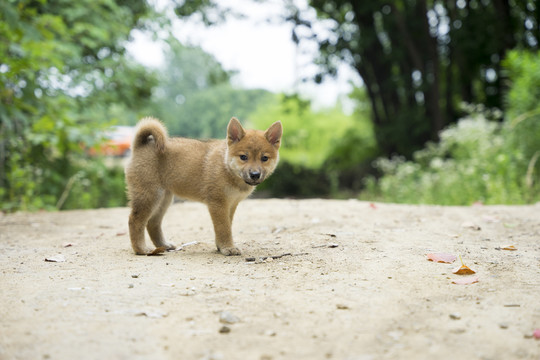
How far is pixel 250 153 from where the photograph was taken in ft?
16.3

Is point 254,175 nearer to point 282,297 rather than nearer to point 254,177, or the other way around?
point 254,177

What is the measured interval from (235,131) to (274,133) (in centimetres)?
42

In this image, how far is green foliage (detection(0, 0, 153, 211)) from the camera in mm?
7504

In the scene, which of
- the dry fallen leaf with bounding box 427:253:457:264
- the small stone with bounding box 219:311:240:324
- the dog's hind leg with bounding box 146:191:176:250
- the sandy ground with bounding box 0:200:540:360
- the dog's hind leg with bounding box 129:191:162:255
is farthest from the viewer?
the dog's hind leg with bounding box 146:191:176:250

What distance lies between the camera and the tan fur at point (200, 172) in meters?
4.93

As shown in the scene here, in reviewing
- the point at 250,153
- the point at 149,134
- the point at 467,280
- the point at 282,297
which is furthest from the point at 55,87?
the point at 467,280

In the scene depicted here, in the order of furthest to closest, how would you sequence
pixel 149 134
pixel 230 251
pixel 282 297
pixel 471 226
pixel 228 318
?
pixel 471 226 → pixel 149 134 → pixel 230 251 → pixel 282 297 → pixel 228 318

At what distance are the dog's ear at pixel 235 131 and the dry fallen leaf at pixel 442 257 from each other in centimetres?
201

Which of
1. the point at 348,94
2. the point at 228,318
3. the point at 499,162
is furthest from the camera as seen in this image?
the point at 348,94

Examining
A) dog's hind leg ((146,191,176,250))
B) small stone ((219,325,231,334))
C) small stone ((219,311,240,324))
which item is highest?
dog's hind leg ((146,191,176,250))

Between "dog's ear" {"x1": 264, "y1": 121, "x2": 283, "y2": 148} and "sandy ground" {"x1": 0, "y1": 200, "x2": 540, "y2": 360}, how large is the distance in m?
1.02

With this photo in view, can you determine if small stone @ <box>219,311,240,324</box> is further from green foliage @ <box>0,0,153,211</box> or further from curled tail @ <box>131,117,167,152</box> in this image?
green foliage @ <box>0,0,153,211</box>

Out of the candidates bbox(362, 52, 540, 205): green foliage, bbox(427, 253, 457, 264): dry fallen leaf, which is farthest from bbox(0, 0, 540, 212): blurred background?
bbox(427, 253, 457, 264): dry fallen leaf

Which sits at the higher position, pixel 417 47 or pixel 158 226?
pixel 417 47
